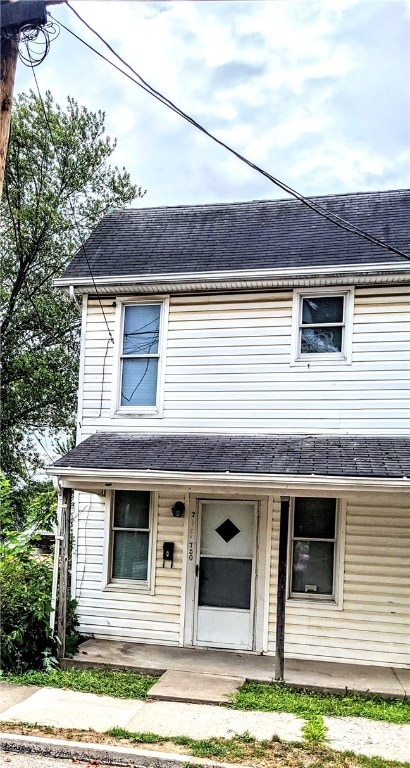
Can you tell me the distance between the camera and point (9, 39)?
425 cm

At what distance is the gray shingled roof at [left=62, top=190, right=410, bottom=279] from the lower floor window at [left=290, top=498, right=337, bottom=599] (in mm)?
3349

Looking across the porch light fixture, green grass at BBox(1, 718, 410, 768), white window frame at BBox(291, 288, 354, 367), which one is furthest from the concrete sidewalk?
white window frame at BBox(291, 288, 354, 367)

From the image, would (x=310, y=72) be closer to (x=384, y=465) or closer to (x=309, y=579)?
(x=384, y=465)

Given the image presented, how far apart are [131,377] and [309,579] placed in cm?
385

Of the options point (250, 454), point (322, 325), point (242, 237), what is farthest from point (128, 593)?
point (242, 237)

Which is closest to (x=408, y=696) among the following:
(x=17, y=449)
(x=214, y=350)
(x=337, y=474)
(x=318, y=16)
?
(x=337, y=474)

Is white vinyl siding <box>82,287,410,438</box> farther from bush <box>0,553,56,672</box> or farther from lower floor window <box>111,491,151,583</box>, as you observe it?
bush <box>0,553,56,672</box>

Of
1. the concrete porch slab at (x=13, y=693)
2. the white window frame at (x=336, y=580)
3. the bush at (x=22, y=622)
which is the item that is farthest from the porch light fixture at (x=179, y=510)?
the concrete porch slab at (x=13, y=693)

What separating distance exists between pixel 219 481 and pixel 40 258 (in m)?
10.5

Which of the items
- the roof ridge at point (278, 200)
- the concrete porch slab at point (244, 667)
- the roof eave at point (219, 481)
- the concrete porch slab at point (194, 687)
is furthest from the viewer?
the roof ridge at point (278, 200)

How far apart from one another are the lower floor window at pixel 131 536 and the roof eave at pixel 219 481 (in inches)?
40.4

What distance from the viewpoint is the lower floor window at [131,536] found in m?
9.09

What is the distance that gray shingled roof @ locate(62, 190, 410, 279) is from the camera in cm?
923

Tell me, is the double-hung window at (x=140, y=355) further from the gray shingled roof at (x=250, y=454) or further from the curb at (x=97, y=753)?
the curb at (x=97, y=753)
